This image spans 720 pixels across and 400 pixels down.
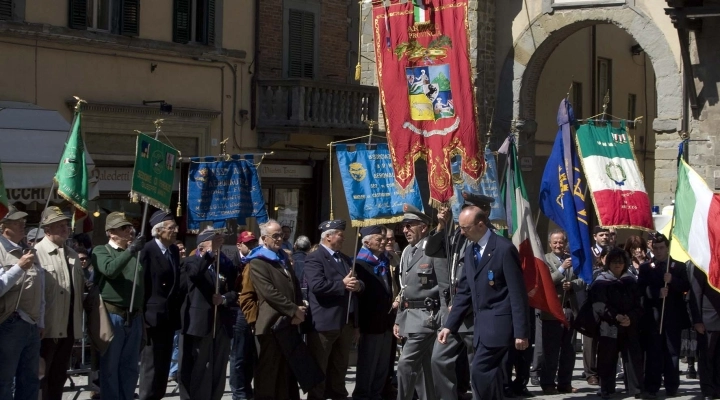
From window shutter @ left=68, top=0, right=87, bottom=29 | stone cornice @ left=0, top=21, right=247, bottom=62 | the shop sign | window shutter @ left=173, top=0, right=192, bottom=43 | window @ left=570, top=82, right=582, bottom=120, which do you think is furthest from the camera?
window @ left=570, top=82, right=582, bottom=120

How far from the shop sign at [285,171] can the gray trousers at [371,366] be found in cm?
1257

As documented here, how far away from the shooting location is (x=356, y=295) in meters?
13.1

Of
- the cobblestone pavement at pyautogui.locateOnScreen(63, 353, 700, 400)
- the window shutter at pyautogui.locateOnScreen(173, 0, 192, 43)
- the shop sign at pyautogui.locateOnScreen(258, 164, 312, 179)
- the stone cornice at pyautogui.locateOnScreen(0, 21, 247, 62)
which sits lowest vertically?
the cobblestone pavement at pyautogui.locateOnScreen(63, 353, 700, 400)

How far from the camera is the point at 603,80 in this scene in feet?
108

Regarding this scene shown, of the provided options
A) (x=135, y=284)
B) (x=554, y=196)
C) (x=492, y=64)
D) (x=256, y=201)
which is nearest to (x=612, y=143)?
(x=554, y=196)

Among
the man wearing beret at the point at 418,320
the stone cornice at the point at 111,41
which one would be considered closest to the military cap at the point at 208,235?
the man wearing beret at the point at 418,320

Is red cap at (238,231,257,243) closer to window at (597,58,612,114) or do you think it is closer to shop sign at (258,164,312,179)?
shop sign at (258,164,312,179)

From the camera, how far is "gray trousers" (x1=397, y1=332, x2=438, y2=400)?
12273 millimetres

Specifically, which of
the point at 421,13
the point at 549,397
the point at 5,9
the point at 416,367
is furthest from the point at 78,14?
the point at 416,367

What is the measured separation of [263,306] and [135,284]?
4.54 feet

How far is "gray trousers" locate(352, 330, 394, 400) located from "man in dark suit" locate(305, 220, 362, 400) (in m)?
0.25

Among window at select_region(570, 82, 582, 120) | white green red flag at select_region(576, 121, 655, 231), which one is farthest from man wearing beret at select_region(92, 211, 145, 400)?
window at select_region(570, 82, 582, 120)

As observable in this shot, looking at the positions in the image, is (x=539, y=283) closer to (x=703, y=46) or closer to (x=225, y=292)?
(x=225, y=292)

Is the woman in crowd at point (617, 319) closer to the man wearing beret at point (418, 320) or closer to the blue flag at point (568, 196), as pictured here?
the blue flag at point (568, 196)
